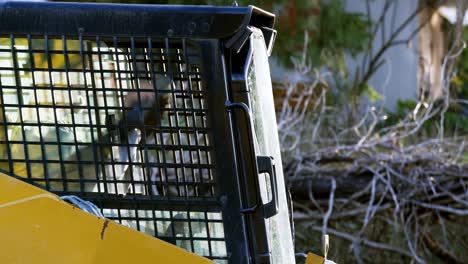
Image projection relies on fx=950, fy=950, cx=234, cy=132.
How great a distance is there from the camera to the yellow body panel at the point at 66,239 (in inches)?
90.0

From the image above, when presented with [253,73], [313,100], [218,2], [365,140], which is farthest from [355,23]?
[253,73]

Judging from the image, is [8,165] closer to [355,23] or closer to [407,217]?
[407,217]

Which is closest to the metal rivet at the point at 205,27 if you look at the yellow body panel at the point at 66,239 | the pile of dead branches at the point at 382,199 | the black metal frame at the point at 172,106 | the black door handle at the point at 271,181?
the black metal frame at the point at 172,106

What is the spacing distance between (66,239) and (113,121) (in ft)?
1.56

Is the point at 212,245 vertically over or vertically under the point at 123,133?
under

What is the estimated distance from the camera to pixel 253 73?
2643mm

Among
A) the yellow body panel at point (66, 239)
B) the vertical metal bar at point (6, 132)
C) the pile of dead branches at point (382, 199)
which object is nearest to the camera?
the yellow body panel at point (66, 239)

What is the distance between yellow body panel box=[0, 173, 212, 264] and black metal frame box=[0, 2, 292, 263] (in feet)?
0.73

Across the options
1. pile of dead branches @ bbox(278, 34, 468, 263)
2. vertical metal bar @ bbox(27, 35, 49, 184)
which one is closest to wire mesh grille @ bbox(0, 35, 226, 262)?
vertical metal bar @ bbox(27, 35, 49, 184)

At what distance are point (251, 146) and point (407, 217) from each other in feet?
15.8

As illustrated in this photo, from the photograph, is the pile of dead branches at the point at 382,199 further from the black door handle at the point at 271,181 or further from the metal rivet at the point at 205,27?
the metal rivet at the point at 205,27

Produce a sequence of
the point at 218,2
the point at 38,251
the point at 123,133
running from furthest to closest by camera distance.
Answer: the point at 218,2 → the point at 123,133 → the point at 38,251

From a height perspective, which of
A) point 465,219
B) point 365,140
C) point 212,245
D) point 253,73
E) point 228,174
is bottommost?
point 465,219

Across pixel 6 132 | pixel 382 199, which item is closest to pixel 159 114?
pixel 6 132
